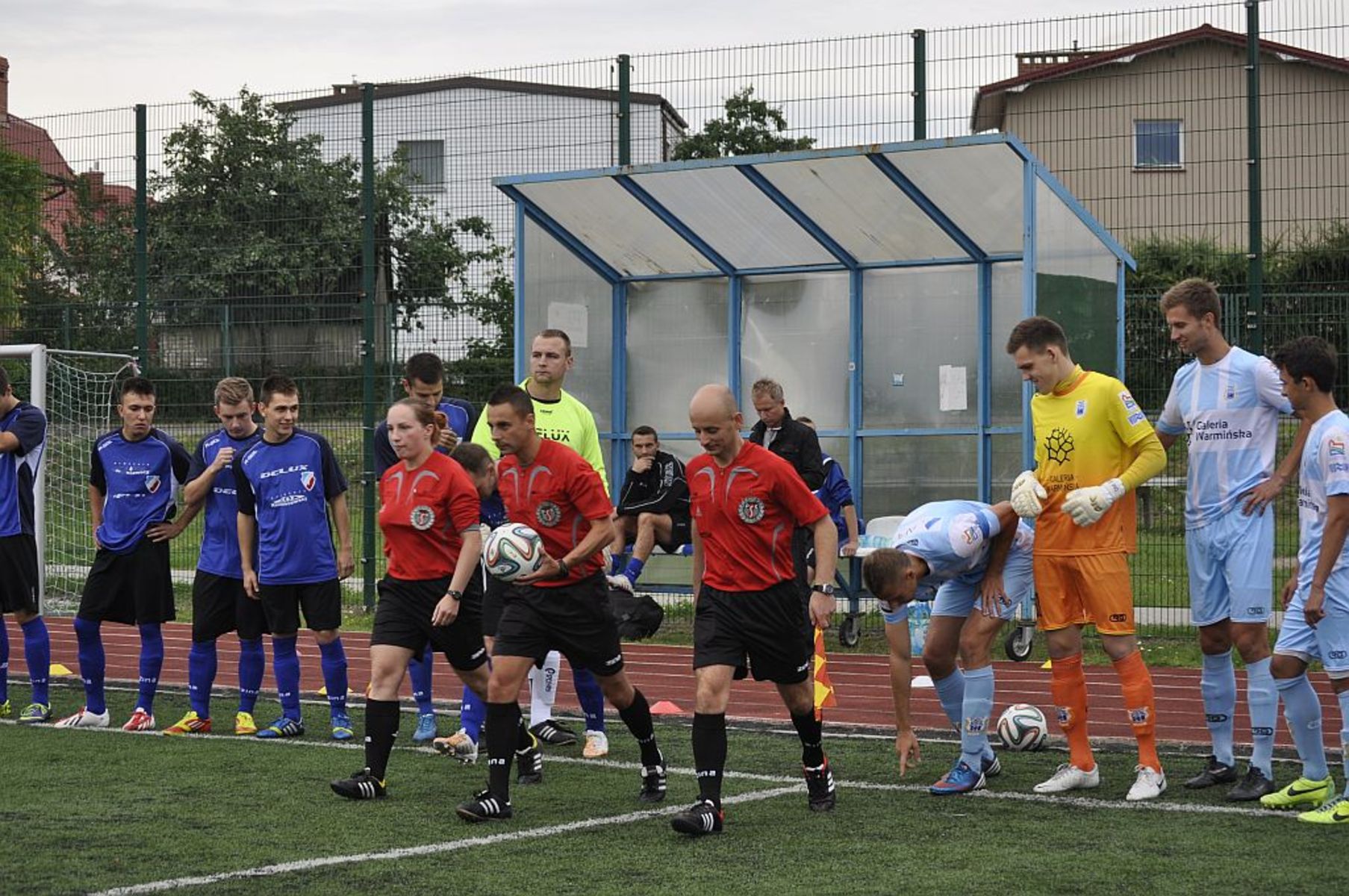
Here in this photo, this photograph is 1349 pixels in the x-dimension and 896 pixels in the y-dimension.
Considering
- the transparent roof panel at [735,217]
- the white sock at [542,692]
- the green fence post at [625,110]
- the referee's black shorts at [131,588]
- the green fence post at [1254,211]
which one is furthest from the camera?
the green fence post at [625,110]

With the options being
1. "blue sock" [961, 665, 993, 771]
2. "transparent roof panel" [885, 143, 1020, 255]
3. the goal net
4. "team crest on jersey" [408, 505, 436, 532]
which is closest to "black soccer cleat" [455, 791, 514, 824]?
"team crest on jersey" [408, 505, 436, 532]

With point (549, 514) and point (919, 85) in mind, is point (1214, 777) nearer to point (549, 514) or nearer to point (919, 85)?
point (549, 514)

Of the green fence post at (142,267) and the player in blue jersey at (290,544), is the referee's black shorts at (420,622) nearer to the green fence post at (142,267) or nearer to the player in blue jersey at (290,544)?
the player in blue jersey at (290,544)

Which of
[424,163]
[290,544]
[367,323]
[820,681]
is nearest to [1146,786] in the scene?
[820,681]

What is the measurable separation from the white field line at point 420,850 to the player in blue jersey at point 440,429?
1.78 metres

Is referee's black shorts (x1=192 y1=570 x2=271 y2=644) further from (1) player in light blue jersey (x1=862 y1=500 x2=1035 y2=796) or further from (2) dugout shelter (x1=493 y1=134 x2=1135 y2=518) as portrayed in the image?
(2) dugout shelter (x1=493 y1=134 x2=1135 y2=518)

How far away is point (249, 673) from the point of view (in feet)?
30.0

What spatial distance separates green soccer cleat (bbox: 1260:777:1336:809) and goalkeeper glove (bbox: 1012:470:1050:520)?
4.94 ft

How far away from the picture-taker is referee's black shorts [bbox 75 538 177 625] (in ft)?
30.4

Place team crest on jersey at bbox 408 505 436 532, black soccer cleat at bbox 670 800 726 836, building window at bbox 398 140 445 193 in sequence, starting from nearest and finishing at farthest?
black soccer cleat at bbox 670 800 726 836, team crest on jersey at bbox 408 505 436 532, building window at bbox 398 140 445 193

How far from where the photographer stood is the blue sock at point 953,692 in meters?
7.55

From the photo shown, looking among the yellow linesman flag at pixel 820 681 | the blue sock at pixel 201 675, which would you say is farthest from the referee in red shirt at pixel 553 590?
the blue sock at pixel 201 675

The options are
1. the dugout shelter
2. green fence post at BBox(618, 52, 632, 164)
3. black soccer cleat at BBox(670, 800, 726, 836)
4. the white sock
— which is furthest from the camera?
green fence post at BBox(618, 52, 632, 164)

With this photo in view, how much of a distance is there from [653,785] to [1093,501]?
2.22 m
